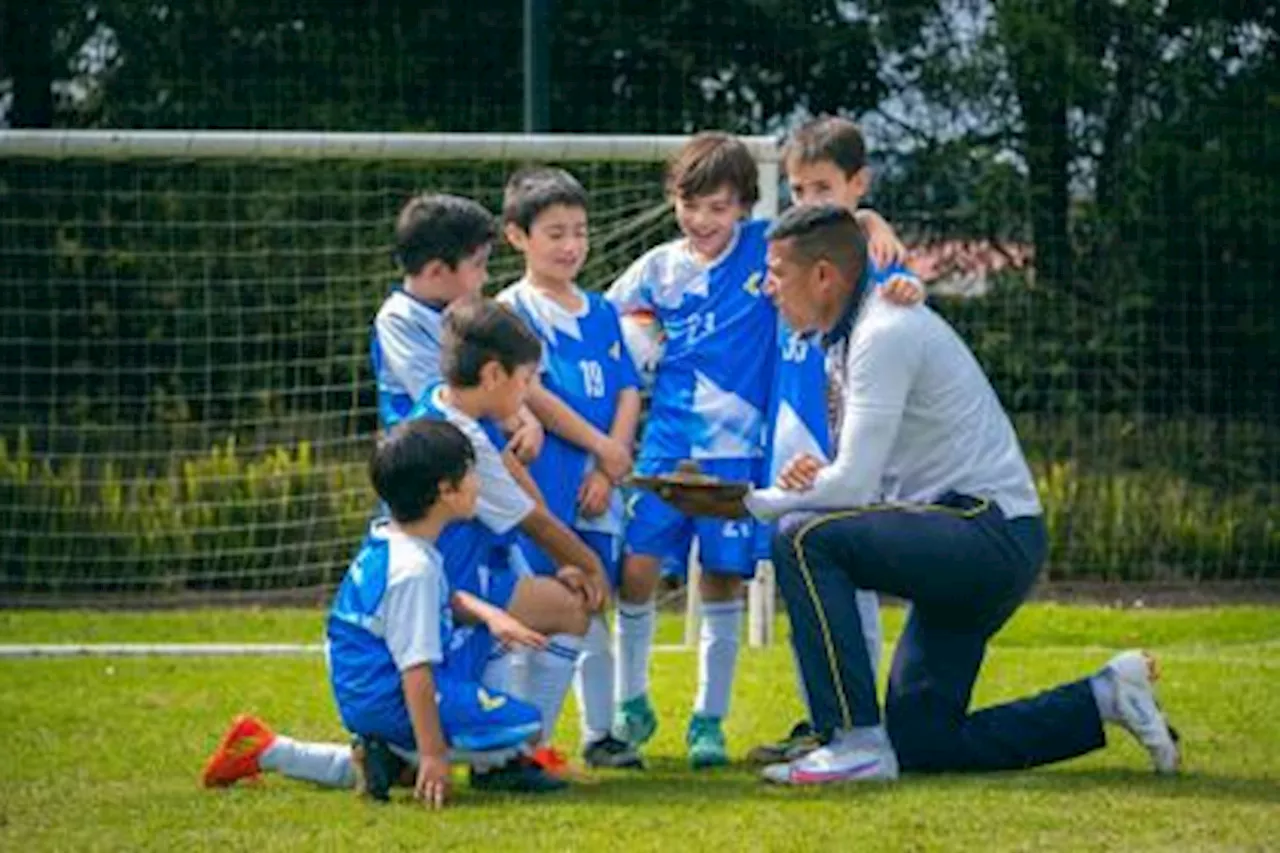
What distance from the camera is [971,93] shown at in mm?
13258

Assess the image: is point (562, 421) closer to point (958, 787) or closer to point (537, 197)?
point (537, 197)

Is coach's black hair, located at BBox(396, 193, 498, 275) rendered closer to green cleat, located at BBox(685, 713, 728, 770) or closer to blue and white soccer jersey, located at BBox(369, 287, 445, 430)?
blue and white soccer jersey, located at BBox(369, 287, 445, 430)

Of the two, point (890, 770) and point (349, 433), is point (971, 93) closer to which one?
point (349, 433)

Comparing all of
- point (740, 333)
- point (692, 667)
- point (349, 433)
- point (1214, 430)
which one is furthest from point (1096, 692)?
point (1214, 430)

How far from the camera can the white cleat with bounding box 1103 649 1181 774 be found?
6.22 m

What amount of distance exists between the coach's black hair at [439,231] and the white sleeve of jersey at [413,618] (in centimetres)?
95

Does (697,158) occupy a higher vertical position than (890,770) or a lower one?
higher

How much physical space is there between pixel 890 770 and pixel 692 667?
283 cm

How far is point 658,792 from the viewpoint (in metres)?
6.20

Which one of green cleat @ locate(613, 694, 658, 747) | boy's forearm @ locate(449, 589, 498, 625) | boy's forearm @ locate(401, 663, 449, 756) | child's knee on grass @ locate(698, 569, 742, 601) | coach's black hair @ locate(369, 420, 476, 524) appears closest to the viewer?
boy's forearm @ locate(401, 663, 449, 756)

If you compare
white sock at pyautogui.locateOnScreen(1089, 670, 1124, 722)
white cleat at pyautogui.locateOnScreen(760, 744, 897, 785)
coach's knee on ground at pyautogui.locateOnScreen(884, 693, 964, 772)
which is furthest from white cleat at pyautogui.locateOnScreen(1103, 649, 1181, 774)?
white cleat at pyautogui.locateOnScreen(760, 744, 897, 785)

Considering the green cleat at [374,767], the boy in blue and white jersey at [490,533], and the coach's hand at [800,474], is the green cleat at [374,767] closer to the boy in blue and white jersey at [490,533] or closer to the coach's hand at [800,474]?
the boy in blue and white jersey at [490,533]

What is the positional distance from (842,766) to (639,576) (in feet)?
3.32

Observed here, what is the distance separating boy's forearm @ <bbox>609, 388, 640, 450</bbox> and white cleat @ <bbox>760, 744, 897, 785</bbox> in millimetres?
1017
